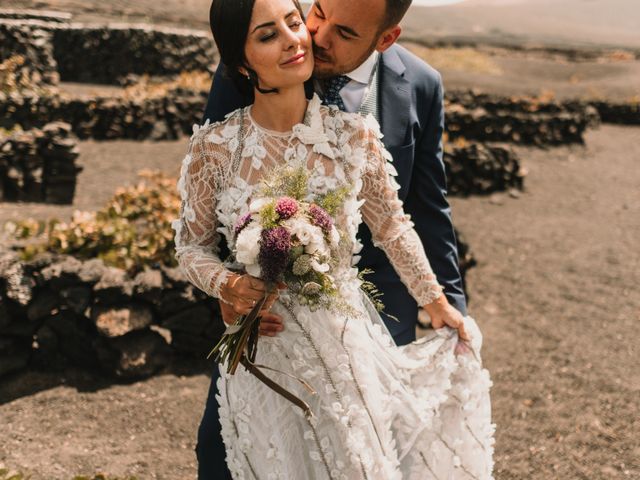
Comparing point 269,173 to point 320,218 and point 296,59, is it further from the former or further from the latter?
point 296,59

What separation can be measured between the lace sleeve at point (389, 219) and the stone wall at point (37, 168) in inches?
295

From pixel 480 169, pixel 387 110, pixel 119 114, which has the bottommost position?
pixel 119 114

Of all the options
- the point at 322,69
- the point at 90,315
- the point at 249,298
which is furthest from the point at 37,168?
the point at 249,298

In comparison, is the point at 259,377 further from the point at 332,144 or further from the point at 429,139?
the point at 429,139

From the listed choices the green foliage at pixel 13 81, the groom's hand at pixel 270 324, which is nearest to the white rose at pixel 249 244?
the groom's hand at pixel 270 324

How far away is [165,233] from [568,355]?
12.3 ft

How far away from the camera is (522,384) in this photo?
18.4 feet

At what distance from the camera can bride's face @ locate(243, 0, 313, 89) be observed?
2.06m

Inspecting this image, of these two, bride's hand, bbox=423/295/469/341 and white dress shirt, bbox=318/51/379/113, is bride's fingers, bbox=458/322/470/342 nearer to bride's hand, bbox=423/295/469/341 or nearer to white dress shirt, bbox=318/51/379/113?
bride's hand, bbox=423/295/469/341

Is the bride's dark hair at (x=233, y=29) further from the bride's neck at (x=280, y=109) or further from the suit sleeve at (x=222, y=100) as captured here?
the suit sleeve at (x=222, y=100)

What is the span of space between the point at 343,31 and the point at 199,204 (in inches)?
29.8

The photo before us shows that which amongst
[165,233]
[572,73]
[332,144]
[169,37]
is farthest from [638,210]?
[572,73]

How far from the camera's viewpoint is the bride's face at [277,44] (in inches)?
81.3

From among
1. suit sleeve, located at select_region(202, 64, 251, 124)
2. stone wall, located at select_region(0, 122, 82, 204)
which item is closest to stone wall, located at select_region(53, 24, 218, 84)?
stone wall, located at select_region(0, 122, 82, 204)
